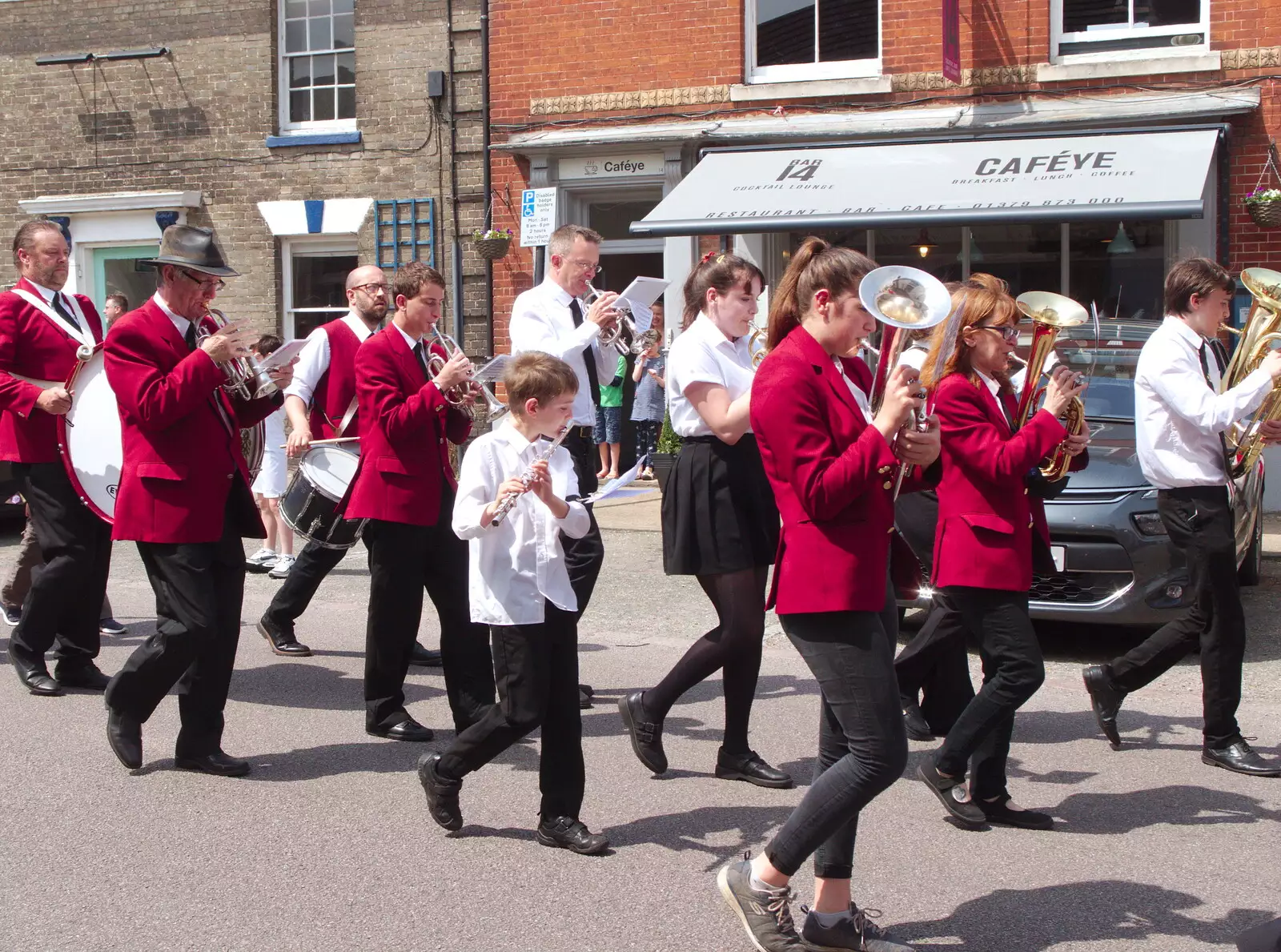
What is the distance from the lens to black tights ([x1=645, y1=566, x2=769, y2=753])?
5254 millimetres

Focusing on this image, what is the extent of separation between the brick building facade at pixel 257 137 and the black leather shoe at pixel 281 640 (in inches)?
330

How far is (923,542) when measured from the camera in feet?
21.0

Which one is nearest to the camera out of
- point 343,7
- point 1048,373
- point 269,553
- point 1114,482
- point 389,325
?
point 1048,373

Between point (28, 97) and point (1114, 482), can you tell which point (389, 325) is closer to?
point (1114, 482)

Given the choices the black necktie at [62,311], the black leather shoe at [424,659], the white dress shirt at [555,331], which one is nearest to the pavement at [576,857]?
the black leather shoe at [424,659]

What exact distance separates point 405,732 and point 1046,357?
2.96 m

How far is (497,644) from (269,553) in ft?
21.1

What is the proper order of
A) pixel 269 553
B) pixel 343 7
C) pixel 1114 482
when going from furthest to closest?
pixel 343 7 → pixel 269 553 → pixel 1114 482

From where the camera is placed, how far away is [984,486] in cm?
475

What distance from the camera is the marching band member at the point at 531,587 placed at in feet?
14.8

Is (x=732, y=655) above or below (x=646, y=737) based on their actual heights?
above

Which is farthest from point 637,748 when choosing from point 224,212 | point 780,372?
point 224,212

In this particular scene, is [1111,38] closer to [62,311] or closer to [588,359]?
[588,359]

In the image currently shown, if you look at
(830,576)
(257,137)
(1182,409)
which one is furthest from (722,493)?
(257,137)
